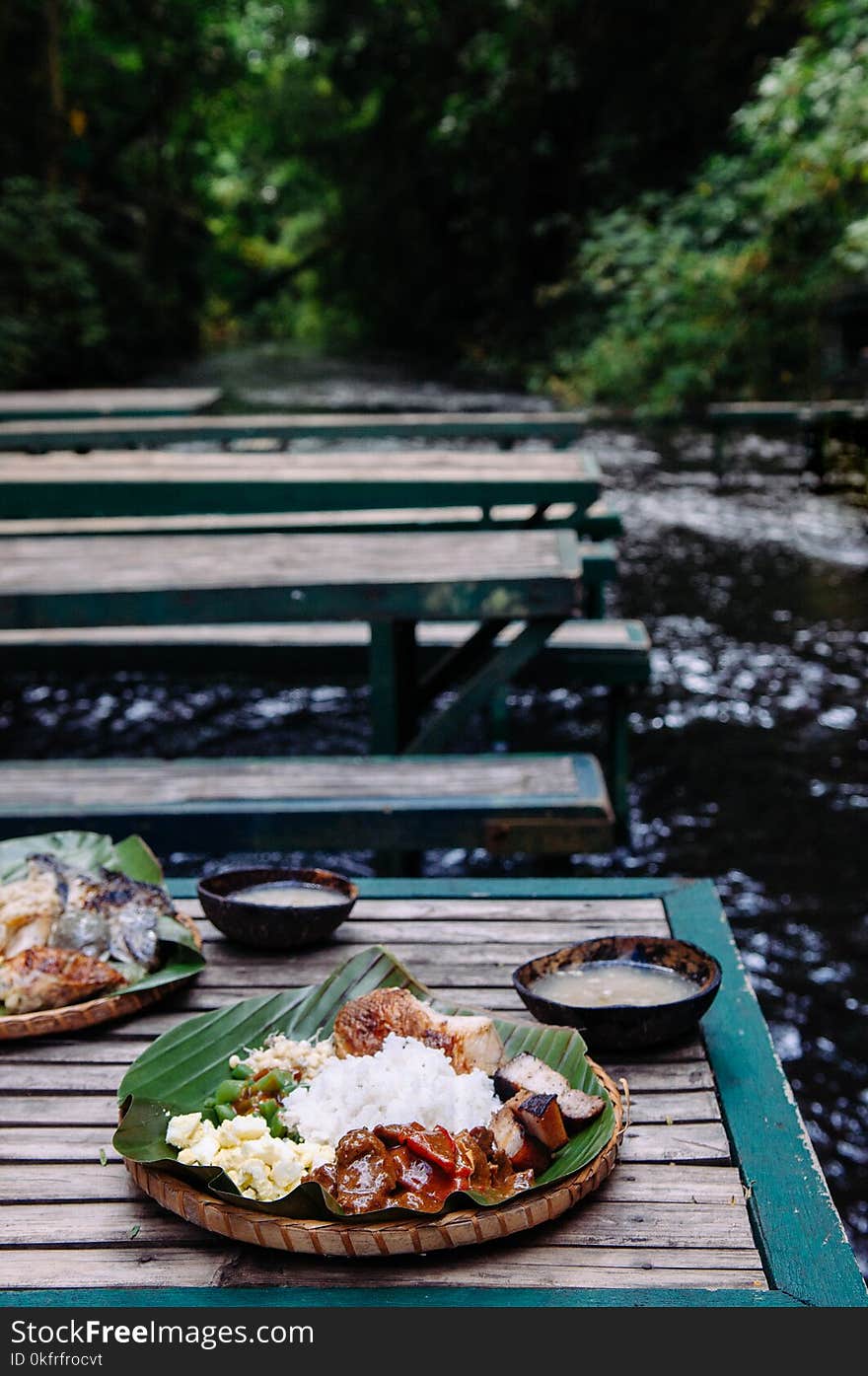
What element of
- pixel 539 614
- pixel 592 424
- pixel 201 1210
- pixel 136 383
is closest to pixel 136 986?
pixel 201 1210

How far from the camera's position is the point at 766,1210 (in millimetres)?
1588

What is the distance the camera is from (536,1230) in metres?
1.55

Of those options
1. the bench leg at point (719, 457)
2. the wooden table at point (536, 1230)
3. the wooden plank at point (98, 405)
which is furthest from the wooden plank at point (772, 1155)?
the bench leg at point (719, 457)

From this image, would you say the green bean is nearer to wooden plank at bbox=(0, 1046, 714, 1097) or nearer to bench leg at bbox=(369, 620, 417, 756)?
wooden plank at bbox=(0, 1046, 714, 1097)

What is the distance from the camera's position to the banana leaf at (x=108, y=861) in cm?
225

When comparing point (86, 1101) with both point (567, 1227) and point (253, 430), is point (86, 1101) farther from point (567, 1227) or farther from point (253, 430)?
point (253, 430)

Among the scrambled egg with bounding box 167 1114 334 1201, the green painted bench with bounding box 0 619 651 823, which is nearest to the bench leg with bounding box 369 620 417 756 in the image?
the green painted bench with bounding box 0 619 651 823

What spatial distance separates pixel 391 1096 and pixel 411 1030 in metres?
0.19

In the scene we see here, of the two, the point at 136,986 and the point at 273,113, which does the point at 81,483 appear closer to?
the point at 136,986

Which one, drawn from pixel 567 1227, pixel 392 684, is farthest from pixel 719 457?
pixel 567 1227

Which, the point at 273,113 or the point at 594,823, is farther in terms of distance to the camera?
the point at 273,113

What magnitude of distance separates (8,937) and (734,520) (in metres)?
8.68

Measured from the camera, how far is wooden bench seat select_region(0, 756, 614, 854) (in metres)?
3.49

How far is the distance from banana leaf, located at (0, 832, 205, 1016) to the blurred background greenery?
9.49 metres
